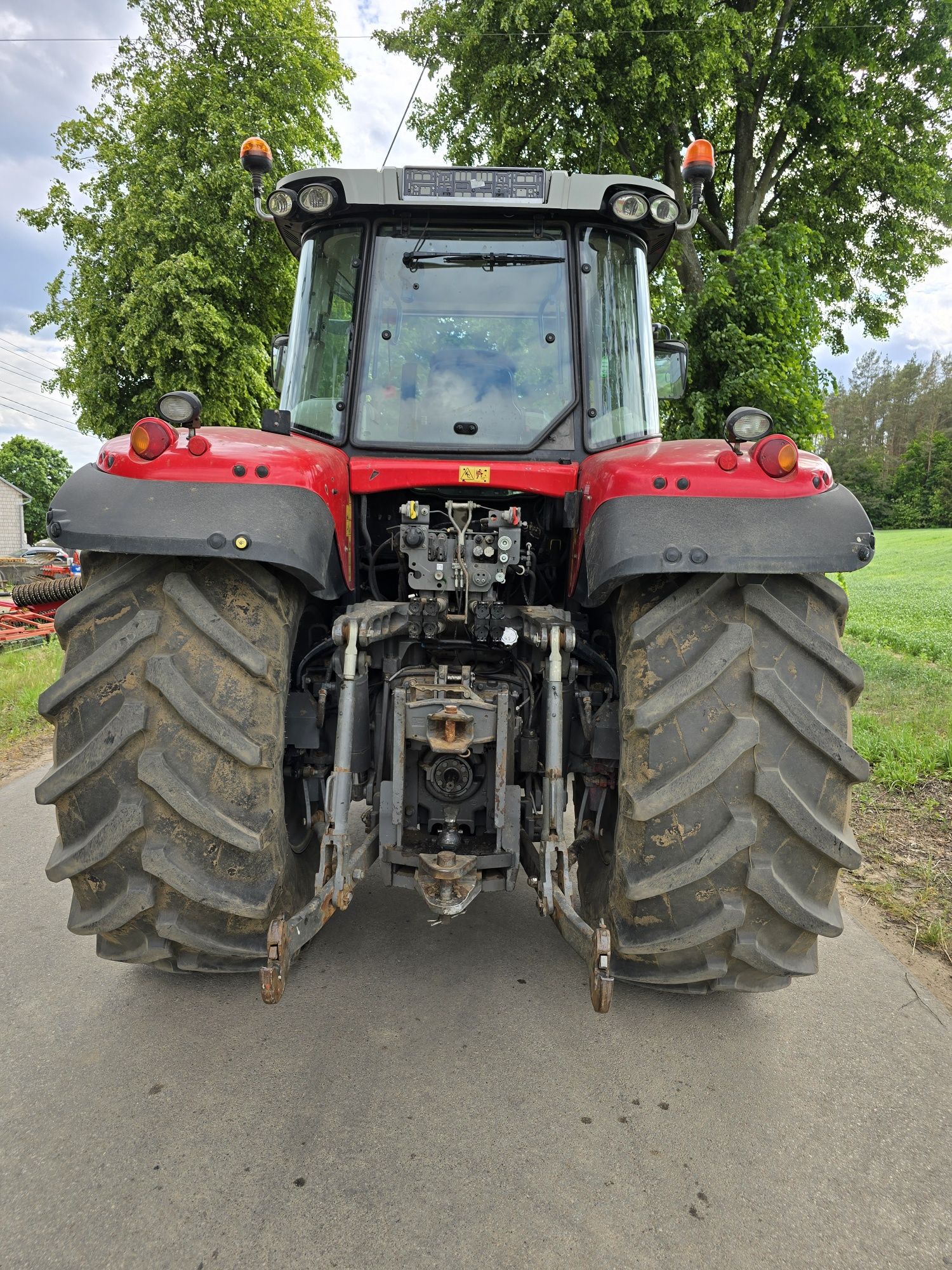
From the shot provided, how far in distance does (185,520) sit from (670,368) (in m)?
2.33

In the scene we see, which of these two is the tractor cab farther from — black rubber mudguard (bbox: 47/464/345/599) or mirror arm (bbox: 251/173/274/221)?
black rubber mudguard (bbox: 47/464/345/599)

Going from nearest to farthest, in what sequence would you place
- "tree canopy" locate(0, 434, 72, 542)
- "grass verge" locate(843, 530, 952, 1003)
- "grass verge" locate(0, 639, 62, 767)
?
1. "grass verge" locate(843, 530, 952, 1003)
2. "grass verge" locate(0, 639, 62, 767)
3. "tree canopy" locate(0, 434, 72, 542)

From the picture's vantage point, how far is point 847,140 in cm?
1111

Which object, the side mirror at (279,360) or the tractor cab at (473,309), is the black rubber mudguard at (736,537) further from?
the side mirror at (279,360)

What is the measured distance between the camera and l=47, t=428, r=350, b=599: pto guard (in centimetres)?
203

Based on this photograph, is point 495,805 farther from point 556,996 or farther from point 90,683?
point 90,683

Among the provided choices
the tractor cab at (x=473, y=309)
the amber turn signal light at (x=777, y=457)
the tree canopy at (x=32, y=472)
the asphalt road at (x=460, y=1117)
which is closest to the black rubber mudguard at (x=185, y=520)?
the tractor cab at (x=473, y=309)

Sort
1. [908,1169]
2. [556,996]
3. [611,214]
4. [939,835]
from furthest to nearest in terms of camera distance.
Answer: [939,835] → [611,214] → [556,996] → [908,1169]

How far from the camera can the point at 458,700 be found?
2.26 m

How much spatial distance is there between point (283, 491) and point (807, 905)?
1.79 metres

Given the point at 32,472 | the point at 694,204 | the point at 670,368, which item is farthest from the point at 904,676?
the point at 32,472

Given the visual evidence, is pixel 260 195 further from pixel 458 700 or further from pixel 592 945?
pixel 592 945

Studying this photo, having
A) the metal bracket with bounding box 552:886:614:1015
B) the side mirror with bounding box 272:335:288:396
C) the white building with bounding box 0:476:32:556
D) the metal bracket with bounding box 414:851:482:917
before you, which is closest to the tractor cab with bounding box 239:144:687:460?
the side mirror with bounding box 272:335:288:396

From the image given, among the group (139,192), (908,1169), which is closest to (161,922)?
(908,1169)
